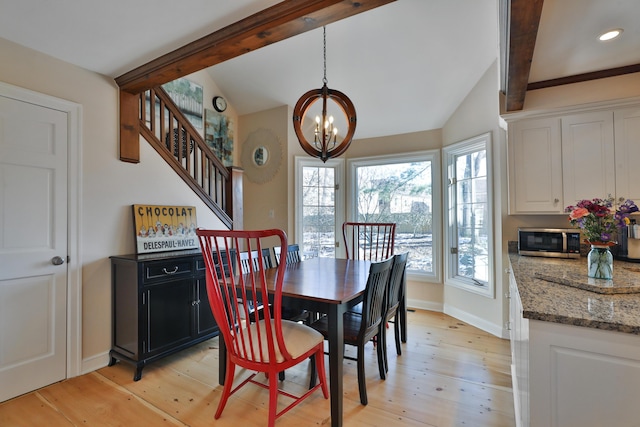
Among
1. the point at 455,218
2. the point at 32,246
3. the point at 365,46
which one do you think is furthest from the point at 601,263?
the point at 32,246

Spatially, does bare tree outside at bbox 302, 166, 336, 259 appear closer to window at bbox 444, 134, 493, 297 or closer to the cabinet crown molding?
window at bbox 444, 134, 493, 297

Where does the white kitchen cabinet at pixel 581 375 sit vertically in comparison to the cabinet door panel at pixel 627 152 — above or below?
below

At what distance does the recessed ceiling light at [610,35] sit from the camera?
71.2 inches

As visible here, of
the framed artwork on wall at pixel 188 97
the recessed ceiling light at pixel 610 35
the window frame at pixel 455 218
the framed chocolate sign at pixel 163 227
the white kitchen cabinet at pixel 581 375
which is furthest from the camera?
the framed artwork on wall at pixel 188 97

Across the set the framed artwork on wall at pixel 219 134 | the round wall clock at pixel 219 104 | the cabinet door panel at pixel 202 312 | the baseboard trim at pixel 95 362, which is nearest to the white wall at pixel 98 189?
the baseboard trim at pixel 95 362

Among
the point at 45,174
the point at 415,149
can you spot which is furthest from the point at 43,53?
the point at 415,149

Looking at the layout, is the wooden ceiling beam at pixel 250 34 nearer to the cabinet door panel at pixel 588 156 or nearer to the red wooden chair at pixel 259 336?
the red wooden chair at pixel 259 336

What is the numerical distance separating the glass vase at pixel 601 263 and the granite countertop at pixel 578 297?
46mm

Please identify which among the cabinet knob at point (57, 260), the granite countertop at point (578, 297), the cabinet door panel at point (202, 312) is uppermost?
the cabinet knob at point (57, 260)

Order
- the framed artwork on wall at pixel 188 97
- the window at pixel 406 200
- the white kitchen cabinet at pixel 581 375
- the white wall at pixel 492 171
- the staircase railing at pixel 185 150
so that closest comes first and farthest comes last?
the white kitchen cabinet at pixel 581 375 < the staircase railing at pixel 185 150 < the white wall at pixel 492 171 < the framed artwork on wall at pixel 188 97 < the window at pixel 406 200

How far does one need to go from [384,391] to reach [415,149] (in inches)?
117

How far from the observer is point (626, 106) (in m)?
2.32

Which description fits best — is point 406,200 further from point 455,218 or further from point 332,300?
point 332,300

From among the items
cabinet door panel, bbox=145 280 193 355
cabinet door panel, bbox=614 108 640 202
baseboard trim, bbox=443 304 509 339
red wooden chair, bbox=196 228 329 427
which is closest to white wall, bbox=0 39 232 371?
cabinet door panel, bbox=145 280 193 355
